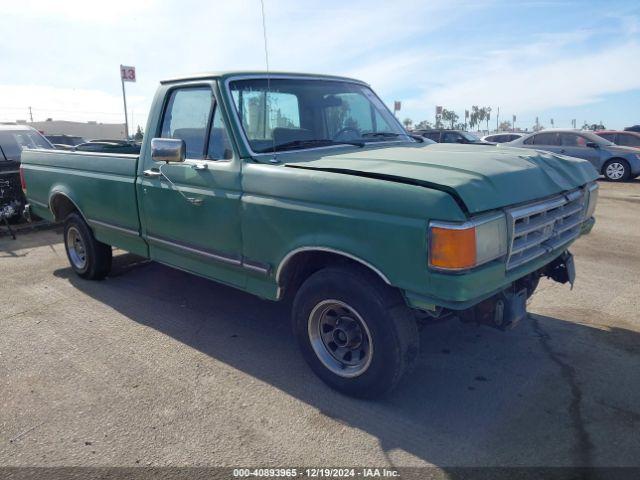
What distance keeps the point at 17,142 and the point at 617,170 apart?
50.4ft

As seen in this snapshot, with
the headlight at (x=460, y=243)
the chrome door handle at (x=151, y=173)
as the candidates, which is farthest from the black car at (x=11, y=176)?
the headlight at (x=460, y=243)

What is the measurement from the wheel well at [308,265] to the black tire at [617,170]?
47.2 feet

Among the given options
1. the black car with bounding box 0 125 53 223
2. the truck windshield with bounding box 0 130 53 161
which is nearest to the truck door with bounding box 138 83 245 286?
the black car with bounding box 0 125 53 223

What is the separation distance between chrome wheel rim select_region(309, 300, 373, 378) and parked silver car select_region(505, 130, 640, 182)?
508 inches

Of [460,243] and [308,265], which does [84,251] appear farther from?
[460,243]

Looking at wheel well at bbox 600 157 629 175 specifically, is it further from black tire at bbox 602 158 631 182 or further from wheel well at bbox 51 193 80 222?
wheel well at bbox 51 193 80 222

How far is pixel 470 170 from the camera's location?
284 centimetres

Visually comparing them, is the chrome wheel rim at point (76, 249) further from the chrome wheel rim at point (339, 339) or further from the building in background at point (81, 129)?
the building in background at point (81, 129)

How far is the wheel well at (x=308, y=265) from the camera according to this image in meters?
3.08

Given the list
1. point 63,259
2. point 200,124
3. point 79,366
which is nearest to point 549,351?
point 200,124

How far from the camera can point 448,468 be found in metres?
2.57

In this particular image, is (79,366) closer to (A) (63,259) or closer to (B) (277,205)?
(B) (277,205)

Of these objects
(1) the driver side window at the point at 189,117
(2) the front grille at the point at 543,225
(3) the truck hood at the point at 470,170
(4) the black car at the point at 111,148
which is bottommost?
(2) the front grille at the point at 543,225

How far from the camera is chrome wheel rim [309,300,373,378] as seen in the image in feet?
10.3
